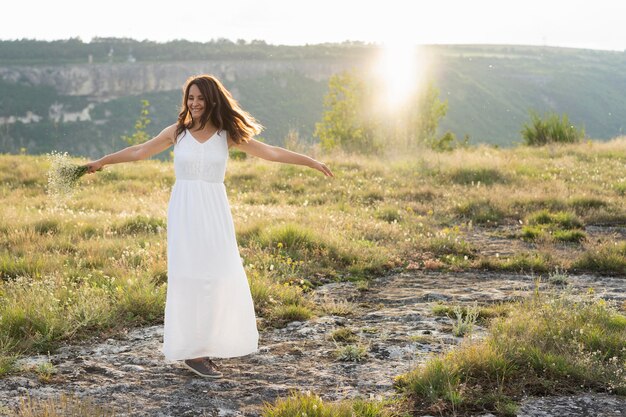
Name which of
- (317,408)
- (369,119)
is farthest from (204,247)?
(369,119)

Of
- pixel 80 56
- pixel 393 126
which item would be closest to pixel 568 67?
pixel 80 56

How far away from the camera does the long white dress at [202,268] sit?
18.2ft

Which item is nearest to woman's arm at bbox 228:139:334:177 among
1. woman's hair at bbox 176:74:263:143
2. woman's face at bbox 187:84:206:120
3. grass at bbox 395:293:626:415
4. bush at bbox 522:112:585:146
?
woman's hair at bbox 176:74:263:143

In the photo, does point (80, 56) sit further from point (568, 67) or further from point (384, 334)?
point (384, 334)

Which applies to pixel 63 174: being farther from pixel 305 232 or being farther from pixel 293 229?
pixel 305 232

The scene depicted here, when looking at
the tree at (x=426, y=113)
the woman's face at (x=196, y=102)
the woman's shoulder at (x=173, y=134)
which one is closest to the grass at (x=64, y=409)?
the woman's shoulder at (x=173, y=134)

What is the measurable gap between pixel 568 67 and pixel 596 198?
14266 cm

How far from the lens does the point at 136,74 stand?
350ft

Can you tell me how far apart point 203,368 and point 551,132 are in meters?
21.1

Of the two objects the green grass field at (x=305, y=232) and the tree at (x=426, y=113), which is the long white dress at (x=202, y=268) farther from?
the tree at (x=426, y=113)

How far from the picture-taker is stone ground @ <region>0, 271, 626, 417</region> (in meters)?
4.86

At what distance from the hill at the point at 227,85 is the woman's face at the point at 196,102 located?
261 ft

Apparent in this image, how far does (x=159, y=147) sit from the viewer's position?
19.4ft

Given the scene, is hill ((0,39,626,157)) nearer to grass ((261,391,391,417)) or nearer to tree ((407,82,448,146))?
tree ((407,82,448,146))
